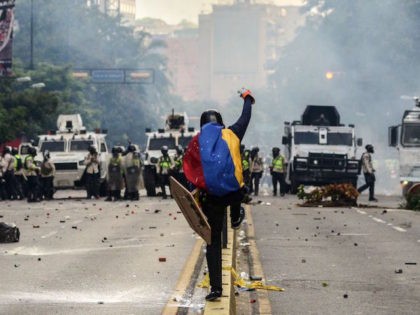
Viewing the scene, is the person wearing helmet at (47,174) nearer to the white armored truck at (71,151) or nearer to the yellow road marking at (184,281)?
the white armored truck at (71,151)

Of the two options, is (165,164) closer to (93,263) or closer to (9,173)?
(9,173)

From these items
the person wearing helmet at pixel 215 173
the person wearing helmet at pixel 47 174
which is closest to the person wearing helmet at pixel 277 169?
the person wearing helmet at pixel 47 174

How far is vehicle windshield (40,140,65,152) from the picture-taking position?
164 feet

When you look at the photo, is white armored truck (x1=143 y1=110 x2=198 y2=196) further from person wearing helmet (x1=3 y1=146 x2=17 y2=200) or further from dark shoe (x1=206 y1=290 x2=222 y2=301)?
dark shoe (x1=206 y1=290 x2=222 y2=301)

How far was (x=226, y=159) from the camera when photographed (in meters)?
12.2

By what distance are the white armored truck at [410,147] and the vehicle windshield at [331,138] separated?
6.12 m

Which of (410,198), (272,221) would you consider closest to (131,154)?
(410,198)

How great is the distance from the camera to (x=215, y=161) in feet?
39.9

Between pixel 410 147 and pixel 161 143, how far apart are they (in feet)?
31.1

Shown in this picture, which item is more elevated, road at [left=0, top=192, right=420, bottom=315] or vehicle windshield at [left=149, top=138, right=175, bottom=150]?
vehicle windshield at [left=149, top=138, right=175, bottom=150]

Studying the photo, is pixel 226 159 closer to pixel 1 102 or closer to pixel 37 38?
pixel 1 102

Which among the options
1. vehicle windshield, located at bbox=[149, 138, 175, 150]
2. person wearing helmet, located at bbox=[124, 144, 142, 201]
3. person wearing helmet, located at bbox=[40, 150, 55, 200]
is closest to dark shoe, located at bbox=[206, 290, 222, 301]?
person wearing helmet, located at bbox=[124, 144, 142, 201]

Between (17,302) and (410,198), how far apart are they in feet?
78.0

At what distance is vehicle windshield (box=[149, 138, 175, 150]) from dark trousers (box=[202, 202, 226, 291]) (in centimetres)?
3703
